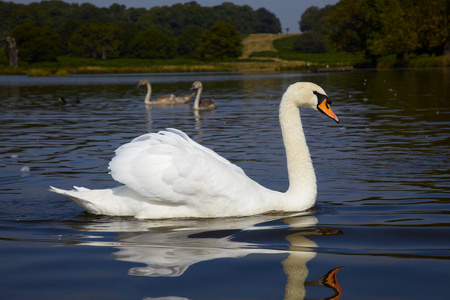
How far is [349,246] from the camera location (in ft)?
16.8

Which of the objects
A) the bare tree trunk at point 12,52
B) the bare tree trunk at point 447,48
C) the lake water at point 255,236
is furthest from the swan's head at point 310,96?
the bare tree trunk at point 12,52

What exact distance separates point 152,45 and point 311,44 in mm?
35138

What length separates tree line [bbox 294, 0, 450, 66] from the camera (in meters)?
68.9

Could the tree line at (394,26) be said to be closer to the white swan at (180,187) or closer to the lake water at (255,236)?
the lake water at (255,236)

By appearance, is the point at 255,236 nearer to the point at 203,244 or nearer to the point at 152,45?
the point at 203,244

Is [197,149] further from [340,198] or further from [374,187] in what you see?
[374,187]

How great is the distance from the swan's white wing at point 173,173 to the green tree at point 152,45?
409ft

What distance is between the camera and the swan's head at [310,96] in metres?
6.92

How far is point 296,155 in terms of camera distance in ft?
22.9

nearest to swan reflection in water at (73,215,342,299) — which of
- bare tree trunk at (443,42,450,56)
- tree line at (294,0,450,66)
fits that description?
tree line at (294,0,450,66)

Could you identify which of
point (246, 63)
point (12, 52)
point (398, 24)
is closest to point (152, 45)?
point (246, 63)

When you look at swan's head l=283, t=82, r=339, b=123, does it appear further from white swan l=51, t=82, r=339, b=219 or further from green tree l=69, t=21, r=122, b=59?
green tree l=69, t=21, r=122, b=59

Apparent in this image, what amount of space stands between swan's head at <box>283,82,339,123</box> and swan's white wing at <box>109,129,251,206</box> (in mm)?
1369

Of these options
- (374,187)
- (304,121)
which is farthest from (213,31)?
(374,187)
